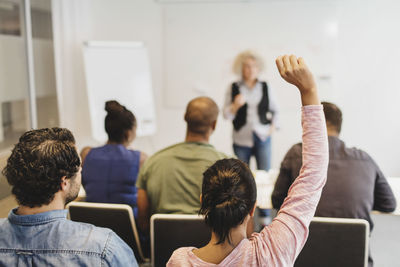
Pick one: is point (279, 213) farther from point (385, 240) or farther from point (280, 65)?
point (385, 240)

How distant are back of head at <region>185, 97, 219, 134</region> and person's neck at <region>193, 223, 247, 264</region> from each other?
1.03 m

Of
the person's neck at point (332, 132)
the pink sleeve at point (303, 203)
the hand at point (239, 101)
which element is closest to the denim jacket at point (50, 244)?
the pink sleeve at point (303, 203)

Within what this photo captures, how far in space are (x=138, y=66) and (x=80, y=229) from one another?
11.9 feet

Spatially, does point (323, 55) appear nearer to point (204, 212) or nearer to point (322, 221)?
point (322, 221)

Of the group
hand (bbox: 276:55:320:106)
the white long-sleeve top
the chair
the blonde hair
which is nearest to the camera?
hand (bbox: 276:55:320:106)

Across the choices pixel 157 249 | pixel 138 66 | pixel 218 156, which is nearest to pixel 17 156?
pixel 157 249

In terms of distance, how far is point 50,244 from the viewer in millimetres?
991

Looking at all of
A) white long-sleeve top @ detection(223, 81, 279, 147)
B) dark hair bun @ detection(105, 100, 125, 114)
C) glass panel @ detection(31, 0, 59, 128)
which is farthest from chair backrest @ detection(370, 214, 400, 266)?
glass panel @ detection(31, 0, 59, 128)

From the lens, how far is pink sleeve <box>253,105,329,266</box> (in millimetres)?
980

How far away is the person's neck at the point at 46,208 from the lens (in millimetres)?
1020

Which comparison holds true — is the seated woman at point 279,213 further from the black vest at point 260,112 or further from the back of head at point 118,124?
the black vest at point 260,112

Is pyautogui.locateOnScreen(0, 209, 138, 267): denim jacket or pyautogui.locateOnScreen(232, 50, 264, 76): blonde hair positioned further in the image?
pyautogui.locateOnScreen(232, 50, 264, 76): blonde hair

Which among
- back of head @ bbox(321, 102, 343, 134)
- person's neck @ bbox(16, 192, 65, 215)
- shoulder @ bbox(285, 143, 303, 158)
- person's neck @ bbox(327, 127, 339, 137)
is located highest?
back of head @ bbox(321, 102, 343, 134)

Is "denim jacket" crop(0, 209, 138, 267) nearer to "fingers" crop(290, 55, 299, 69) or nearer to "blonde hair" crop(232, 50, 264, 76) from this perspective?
"fingers" crop(290, 55, 299, 69)
